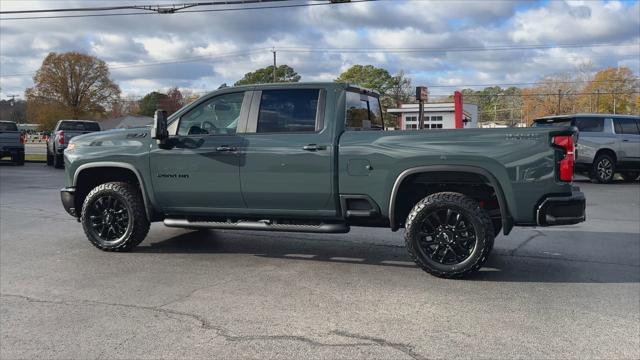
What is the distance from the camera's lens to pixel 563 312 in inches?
181

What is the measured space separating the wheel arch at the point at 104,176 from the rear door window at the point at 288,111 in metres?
1.65

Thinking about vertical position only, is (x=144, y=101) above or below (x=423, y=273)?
above

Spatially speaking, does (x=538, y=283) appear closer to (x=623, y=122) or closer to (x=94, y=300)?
(x=94, y=300)

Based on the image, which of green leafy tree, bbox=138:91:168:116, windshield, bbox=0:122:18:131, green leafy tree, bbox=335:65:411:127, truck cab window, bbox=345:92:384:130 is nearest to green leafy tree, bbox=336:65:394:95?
green leafy tree, bbox=335:65:411:127

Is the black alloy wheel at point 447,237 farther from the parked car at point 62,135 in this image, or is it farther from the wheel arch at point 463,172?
the parked car at point 62,135

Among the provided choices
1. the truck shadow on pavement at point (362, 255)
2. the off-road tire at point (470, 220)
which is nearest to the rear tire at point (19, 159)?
the truck shadow on pavement at point (362, 255)

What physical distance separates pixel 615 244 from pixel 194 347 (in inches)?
235

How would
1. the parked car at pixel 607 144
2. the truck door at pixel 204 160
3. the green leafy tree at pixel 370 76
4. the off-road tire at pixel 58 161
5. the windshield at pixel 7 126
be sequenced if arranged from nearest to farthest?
the truck door at pixel 204 160 → the parked car at pixel 607 144 → the off-road tire at pixel 58 161 → the windshield at pixel 7 126 → the green leafy tree at pixel 370 76

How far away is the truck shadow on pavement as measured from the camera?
5.72 meters

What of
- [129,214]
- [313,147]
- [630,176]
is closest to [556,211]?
[313,147]

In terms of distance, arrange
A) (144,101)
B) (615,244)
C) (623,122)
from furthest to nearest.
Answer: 1. (144,101)
2. (623,122)
3. (615,244)

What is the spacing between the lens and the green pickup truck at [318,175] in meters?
5.25

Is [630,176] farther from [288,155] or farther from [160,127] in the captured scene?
[160,127]

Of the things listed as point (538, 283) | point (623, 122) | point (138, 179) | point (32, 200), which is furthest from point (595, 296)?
point (623, 122)
